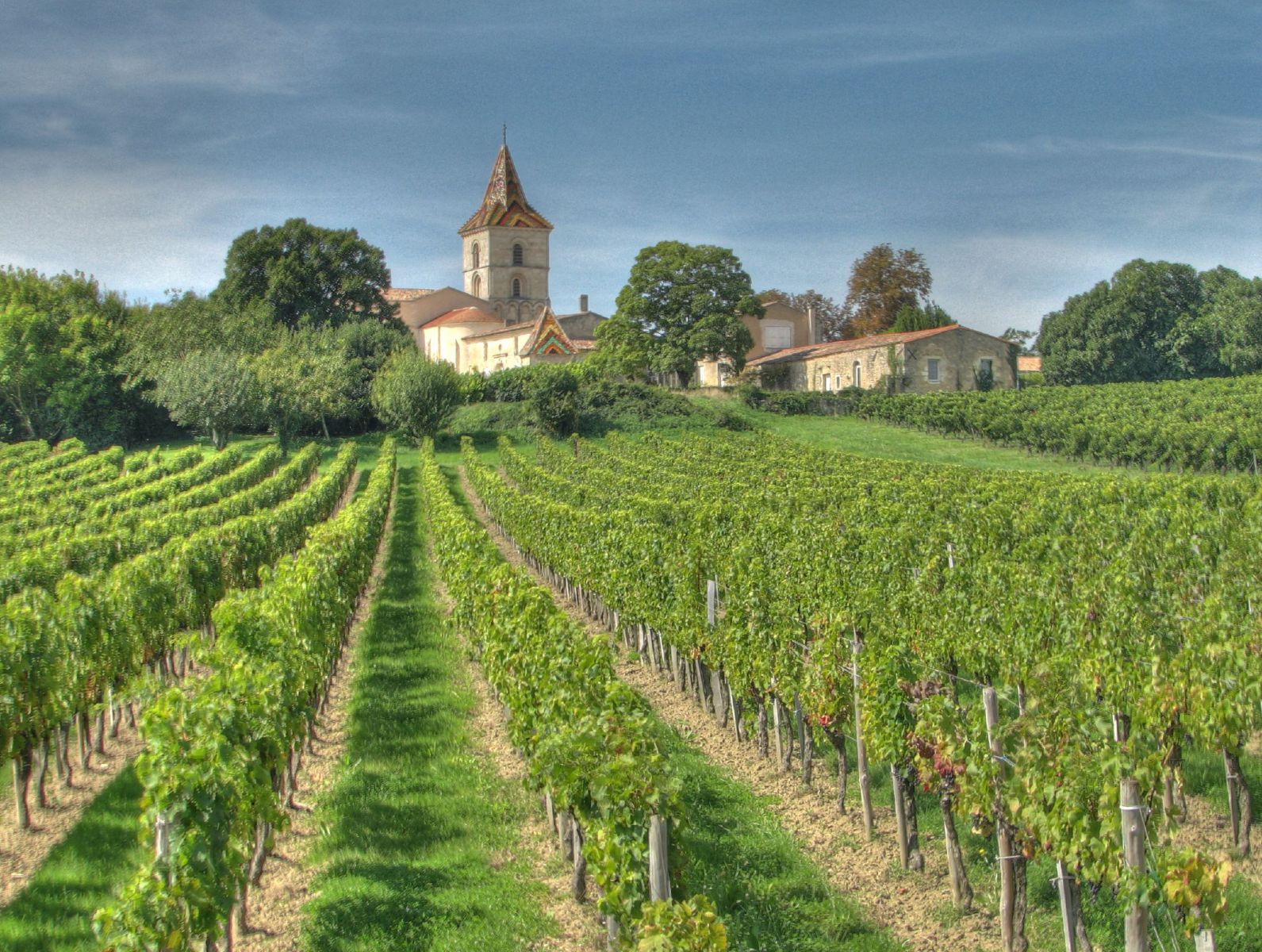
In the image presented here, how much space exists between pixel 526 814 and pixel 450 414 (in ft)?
136

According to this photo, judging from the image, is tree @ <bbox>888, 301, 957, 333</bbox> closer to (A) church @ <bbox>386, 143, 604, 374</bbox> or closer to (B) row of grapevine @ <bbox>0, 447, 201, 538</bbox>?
(A) church @ <bbox>386, 143, 604, 374</bbox>

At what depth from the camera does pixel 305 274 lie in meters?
63.9

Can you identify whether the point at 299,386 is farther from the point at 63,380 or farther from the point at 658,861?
the point at 658,861

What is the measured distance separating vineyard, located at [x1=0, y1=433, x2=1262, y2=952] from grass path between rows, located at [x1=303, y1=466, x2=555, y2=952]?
3 cm

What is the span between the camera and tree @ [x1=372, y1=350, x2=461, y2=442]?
155 feet

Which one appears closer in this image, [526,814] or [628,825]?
[628,825]

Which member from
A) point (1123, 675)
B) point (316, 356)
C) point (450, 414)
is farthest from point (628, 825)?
point (316, 356)

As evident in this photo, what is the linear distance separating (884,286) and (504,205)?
93.6 ft

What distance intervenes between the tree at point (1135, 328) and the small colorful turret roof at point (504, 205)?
128ft

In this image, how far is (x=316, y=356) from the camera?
51.2 metres

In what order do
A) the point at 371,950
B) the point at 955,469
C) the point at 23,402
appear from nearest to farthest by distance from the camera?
the point at 371,950 → the point at 955,469 → the point at 23,402

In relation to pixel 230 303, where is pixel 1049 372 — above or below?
below

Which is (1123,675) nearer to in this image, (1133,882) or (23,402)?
(1133,882)

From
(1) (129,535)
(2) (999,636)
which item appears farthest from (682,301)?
(2) (999,636)
